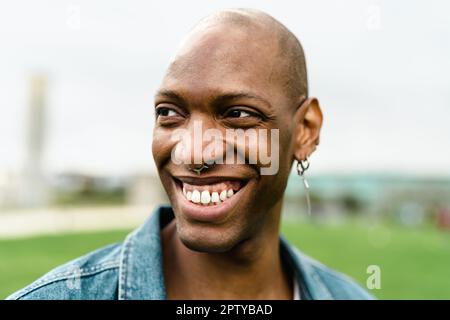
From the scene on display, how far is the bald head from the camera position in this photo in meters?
2.77

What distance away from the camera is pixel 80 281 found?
2.88 m

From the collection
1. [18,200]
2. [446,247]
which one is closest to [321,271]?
[446,247]

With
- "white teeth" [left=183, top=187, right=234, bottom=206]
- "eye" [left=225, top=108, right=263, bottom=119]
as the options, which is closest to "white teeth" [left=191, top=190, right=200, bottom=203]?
"white teeth" [left=183, top=187, right=234, bottom=206]

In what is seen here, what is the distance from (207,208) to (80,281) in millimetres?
726

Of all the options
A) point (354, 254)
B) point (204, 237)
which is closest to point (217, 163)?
point (204, 237)

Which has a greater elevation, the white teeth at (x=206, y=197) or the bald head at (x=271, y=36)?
the bald head at (x=271, y=36)

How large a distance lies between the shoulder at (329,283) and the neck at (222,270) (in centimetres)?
36

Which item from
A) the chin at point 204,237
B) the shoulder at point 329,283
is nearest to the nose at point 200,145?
the chin at point 204,237

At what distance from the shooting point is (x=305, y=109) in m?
3.09

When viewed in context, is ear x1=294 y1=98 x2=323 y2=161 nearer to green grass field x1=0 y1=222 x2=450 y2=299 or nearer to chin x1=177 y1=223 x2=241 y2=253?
chin x1=177 y1=223 x2=241 y2=253

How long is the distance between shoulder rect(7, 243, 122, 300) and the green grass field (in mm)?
7270

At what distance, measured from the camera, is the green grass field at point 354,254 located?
12109 millimetres

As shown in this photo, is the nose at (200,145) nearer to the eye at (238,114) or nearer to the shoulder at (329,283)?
the eye at (238,114)

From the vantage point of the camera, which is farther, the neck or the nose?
the neck
